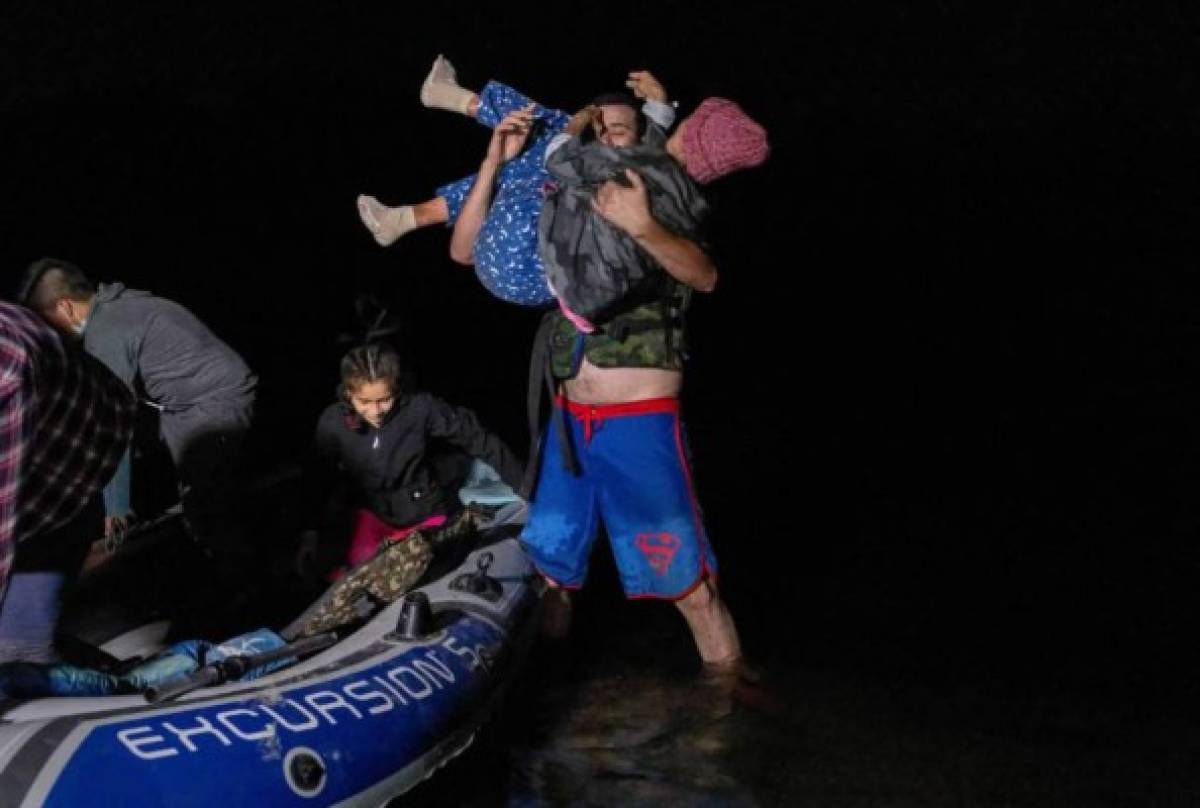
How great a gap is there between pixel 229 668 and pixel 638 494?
126 cm

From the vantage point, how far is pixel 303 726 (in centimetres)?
329

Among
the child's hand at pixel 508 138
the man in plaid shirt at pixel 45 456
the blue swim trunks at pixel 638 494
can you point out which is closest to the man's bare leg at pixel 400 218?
the child's hand at pixel 508 138

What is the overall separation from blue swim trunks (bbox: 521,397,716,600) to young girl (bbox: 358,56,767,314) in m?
0.46

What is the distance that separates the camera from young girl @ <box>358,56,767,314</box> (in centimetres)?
353

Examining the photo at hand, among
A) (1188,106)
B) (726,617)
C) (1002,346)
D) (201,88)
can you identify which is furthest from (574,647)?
(1188,106)

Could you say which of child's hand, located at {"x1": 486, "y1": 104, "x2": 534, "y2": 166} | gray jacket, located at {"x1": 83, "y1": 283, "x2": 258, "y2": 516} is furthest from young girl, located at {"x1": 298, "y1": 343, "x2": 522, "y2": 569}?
child's hand, located at {"x1": 486, "y1": 104, "x2": 534, "y2": 166}

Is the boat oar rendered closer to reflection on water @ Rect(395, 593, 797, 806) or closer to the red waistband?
reflection on water @ Rect(395, 593, 797, 806)

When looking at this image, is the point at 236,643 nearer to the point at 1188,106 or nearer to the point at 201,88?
the point at 201,88

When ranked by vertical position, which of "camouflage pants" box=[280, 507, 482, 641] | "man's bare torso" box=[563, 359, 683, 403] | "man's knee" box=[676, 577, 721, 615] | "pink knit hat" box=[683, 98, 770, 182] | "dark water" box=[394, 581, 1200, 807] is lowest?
"dark water" box=[394, 581, 1200, 807]

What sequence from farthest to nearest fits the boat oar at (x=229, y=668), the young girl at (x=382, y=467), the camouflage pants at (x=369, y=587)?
the young girl at (x=382, y=467)
the camouflage pants at (x=369, y=587)
the boat oar at (x=229, y=668)

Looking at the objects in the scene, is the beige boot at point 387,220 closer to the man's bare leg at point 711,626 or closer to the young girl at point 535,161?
the young girl at point 535,161

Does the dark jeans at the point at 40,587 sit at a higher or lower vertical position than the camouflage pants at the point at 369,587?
higher

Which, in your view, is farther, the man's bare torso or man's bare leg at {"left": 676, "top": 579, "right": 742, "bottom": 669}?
man's bare leg at {"left": 676, "top": 579, "right": 742, "bottom": 669}

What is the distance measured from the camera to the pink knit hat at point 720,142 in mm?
3498
